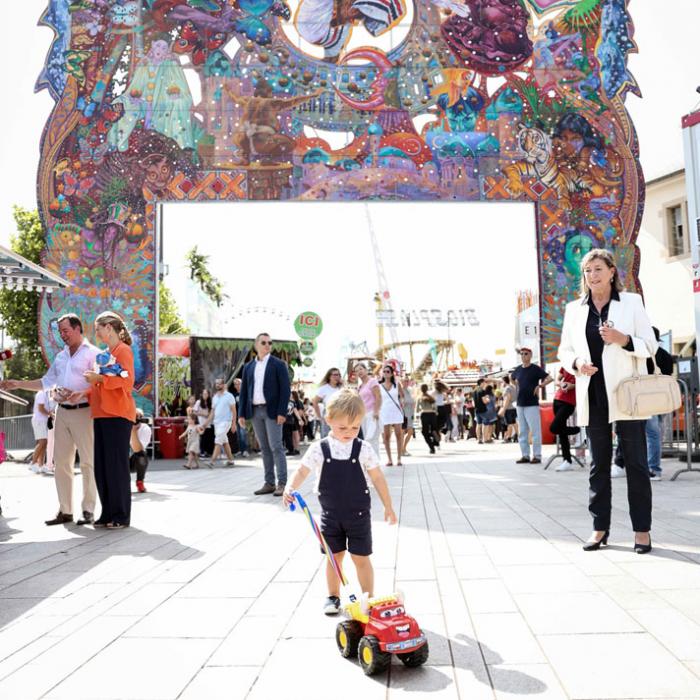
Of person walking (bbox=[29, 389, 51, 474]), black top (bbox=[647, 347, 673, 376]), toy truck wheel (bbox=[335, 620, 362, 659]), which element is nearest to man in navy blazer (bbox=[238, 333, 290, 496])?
black top (bbox=[647, 347, 673, 376])

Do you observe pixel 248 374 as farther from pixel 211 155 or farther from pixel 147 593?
pixel 211 155

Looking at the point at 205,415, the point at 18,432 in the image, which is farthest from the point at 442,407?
the point at 18,432

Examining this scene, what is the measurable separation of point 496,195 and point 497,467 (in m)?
6.49

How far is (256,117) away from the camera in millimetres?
16875

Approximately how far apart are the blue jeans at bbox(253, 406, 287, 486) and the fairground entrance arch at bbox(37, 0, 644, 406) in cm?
761

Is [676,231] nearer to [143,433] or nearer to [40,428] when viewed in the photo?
[40,428]

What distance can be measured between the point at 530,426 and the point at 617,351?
8.15 m

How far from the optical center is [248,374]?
9.91 m

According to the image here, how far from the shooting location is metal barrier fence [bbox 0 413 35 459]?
24562 millimetres

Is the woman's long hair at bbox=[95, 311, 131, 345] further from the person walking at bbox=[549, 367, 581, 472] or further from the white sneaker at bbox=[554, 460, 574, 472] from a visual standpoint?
the white sneaker at bbox=[554, 460, 574, 472]

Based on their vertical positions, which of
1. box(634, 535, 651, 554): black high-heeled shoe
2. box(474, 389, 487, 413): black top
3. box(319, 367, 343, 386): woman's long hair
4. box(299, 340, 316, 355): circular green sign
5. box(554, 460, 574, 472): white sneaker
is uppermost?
box(299, 340, 316, 355): circular green sign

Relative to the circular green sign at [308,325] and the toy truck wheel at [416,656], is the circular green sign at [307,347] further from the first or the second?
the toy truck wheel at [416,656]

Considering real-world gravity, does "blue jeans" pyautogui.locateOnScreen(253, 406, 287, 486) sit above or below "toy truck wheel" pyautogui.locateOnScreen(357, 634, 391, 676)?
above

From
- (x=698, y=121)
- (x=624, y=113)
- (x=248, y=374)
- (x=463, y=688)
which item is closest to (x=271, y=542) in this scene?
(x=463, y=688)
